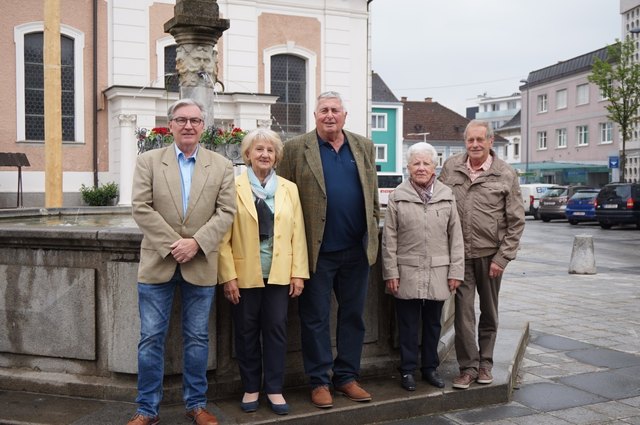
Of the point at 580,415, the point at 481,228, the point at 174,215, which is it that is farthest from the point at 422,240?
the point at 174,215

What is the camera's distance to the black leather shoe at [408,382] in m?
5.63

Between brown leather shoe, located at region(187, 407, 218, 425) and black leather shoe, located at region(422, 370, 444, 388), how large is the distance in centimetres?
184

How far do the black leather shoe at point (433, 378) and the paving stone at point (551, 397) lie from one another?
0.69 m

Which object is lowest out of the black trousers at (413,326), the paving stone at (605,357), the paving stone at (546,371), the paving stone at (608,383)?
the paving stone at (608,383)

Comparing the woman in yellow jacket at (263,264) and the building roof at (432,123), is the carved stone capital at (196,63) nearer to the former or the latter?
the woman in yellow jacket at (263,264)

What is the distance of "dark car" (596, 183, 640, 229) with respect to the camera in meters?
28.0

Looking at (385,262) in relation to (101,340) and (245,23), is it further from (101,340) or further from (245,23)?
(245,23)

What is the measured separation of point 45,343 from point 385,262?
2567mm

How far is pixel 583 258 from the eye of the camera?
48.2 ft

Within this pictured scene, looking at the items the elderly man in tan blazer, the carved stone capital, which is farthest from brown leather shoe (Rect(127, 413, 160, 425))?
the carved stone capital

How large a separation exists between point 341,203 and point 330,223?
0.53 feet

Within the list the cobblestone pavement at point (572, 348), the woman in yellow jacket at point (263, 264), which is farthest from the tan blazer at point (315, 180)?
the cobblestone pavement at point (572, 348)

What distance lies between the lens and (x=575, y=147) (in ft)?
181

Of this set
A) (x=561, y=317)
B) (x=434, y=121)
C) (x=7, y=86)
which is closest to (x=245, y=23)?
(x=7, y=86)
